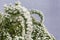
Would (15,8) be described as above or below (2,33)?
above

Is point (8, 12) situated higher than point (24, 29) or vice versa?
point (8, 12)

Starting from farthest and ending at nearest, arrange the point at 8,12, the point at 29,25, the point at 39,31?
the point at 39,31 < the point at 8,12 < the point at 29,25

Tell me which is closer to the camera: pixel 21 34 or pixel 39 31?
pixel 21 34

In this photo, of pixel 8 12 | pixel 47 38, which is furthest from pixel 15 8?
pixel 47 38

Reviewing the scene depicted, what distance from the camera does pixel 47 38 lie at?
1.41 m

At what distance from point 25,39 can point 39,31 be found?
0.75 feet

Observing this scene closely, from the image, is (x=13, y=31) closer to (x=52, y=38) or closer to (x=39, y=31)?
(x=39, y=31)

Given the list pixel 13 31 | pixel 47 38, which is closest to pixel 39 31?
pixel 47 38

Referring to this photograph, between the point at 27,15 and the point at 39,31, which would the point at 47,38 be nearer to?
the point at 39,31

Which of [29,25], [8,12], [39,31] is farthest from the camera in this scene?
[39,31]

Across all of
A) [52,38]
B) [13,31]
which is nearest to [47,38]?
[52,38]

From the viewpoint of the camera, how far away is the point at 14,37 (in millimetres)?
1223

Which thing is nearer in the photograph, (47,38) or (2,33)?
(2,33)

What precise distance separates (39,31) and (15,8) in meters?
0.23
